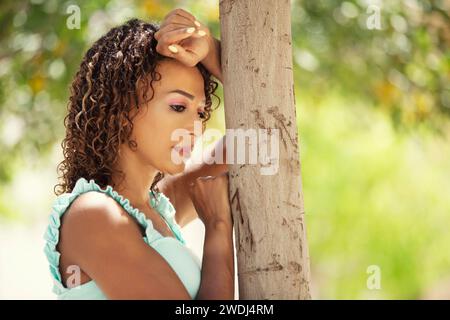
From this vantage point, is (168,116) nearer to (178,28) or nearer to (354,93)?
(178,28)

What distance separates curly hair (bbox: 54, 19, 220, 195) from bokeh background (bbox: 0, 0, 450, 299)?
1.85m

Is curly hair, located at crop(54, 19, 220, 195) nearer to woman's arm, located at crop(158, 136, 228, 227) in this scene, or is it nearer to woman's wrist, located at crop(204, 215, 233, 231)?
woman's wrist, located at crop(204, 215, 233, 231)

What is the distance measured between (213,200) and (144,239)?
8.4 inches

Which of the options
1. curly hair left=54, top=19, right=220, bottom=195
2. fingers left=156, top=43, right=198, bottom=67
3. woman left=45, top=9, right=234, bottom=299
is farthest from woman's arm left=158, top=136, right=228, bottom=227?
fingers left=156, top=43, right=198, bottom=67

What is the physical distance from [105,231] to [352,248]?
8.89 metres

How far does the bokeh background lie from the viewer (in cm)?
446

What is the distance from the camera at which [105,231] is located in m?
2.02

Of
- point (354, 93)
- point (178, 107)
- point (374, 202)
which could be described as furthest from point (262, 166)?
point (374, 202)

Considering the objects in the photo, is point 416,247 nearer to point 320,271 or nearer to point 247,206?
point 320,271

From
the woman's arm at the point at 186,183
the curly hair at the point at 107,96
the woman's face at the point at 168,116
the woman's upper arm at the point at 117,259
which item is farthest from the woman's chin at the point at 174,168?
the woman's arm at the point at 186,183

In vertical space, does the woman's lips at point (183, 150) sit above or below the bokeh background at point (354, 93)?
below

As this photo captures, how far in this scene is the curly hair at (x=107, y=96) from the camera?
2.21 m

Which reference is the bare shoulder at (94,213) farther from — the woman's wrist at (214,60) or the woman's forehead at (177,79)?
the woman's wrist at (214,60)

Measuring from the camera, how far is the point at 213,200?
2213 mm
